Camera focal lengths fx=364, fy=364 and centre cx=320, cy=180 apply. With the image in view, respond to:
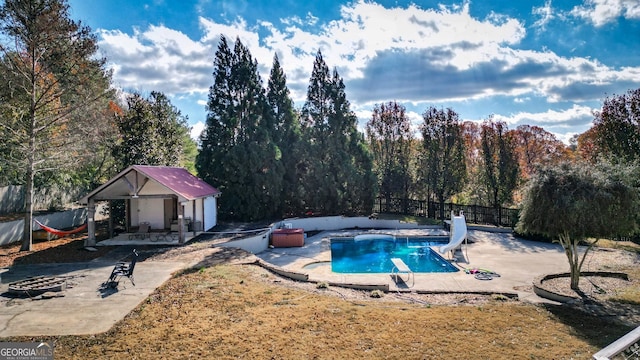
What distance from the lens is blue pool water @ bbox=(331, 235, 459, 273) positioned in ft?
53.6

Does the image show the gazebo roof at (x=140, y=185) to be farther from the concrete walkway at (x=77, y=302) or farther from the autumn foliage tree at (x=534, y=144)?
the autumn foliage tree at (x=534, y=144)

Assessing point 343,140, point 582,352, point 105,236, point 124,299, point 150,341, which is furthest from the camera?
point 343,140

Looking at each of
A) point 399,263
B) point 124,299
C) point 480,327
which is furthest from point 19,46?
point 480,327

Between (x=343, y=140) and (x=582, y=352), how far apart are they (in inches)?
895

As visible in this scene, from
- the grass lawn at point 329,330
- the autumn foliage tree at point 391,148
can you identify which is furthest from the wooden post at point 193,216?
the autumn foliage tree at point 391,148

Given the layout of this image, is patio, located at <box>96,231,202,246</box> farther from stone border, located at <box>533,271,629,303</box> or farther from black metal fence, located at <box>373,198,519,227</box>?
black metal fence, located at <box>373,198,519,227</box>

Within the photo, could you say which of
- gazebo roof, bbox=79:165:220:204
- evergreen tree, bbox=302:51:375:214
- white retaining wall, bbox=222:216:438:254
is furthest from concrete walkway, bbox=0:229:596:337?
evergreen tree, bbox=302:51:375:214

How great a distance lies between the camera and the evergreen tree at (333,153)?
2755cm

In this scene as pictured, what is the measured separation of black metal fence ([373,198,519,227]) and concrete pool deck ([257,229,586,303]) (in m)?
3.11

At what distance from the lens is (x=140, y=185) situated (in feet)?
58.4

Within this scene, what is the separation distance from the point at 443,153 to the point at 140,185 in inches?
883

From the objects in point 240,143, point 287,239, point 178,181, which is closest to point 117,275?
point 178,181

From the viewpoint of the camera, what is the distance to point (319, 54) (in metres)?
28.9

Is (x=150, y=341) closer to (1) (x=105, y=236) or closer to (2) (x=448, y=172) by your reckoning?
(1) (x=105, y=236)
